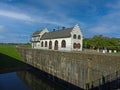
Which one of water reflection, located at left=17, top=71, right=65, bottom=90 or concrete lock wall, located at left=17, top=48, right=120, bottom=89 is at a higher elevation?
concrete lock wall, located at left=17, top=48, right=120, bottom=89

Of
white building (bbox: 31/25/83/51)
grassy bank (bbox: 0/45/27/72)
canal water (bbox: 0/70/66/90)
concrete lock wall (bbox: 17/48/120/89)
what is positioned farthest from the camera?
white building (bbox: 31/25/83/51)

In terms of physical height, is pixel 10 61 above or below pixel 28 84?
above

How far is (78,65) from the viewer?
2600 cm

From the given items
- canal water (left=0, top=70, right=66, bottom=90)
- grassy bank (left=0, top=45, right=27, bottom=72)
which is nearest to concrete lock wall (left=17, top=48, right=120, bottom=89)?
canal water (left=0, top=70, right=66, bottom=90)

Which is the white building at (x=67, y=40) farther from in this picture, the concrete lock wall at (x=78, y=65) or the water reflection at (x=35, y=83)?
the water reflection at (x=35, y=83)

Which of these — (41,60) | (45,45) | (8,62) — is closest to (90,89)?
(41,60)

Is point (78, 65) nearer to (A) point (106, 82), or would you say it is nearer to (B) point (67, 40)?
(A) point (106, 82)

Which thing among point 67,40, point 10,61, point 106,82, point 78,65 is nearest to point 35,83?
point 78,65

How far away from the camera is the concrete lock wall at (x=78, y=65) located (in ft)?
69.6

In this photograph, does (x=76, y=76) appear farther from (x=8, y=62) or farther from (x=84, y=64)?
(x=8, y=62)

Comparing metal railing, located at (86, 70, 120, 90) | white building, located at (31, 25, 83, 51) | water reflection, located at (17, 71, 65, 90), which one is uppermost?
white building, located at (31, 25, 83, 51)

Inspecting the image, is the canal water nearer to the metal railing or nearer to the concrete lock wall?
the concrete lock wall

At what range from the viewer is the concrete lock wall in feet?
69.6

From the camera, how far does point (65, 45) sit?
155 feet
